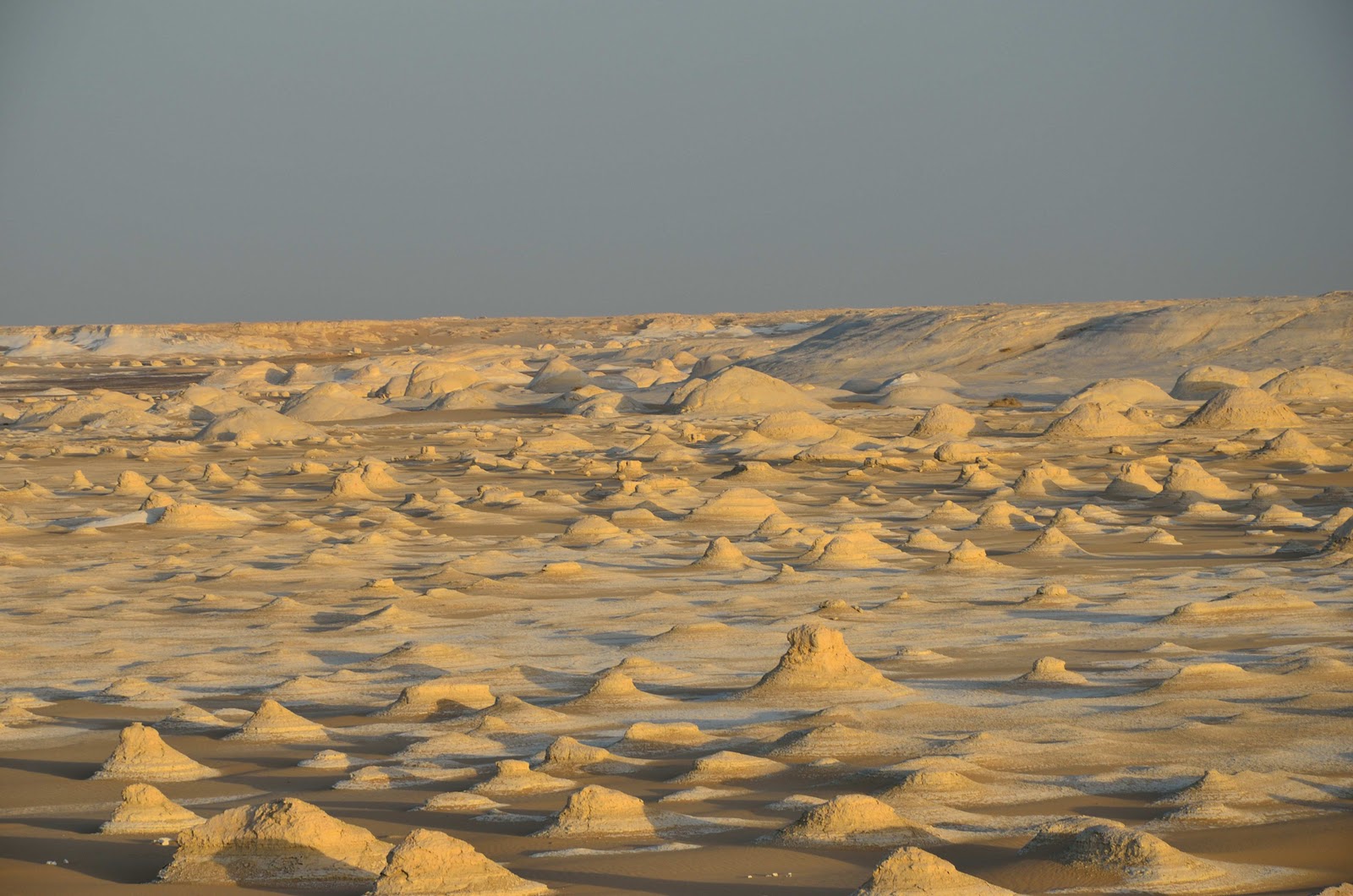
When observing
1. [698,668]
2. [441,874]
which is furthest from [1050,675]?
[441,874]

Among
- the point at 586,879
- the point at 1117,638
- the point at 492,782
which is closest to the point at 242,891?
the point at 586,879

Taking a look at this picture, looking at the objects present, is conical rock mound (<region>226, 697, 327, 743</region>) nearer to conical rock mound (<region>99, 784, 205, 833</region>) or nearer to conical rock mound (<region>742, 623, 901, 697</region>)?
conical rock mound (<region>99, 784, 205, 833</region>)

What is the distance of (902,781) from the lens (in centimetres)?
548

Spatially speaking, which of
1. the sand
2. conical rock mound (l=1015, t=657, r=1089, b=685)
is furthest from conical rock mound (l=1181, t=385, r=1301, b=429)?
conical rock mound (l=1015, t=657, r=1089, b=685)

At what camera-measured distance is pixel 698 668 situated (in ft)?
26.8

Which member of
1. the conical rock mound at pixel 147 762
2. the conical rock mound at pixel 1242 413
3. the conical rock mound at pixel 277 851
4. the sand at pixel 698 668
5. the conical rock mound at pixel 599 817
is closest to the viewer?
the conical rock mound at pixel 277 851

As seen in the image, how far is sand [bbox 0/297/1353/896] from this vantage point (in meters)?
4.78

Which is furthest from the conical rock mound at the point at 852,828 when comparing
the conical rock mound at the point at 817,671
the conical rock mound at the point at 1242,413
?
the conical rock mound at the point at 1242,413

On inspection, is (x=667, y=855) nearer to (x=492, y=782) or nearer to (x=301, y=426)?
(x=492, y=782)

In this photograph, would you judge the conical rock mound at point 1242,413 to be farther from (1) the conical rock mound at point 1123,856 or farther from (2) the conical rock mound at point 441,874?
(2) the conical rock mound at point 441,874

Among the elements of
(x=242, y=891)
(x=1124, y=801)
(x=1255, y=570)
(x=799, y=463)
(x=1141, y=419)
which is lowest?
(x=242, y=891)

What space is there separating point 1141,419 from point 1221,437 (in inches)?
66.9

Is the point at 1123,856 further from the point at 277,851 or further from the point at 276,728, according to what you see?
the point at 276,728

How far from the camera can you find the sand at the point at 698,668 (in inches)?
188
